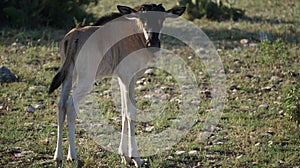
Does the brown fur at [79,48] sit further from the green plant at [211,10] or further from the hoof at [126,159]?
the green plant at [211,10]

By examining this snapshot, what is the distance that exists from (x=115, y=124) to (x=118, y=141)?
0.67 metres

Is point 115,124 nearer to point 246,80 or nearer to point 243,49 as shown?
point 246,80

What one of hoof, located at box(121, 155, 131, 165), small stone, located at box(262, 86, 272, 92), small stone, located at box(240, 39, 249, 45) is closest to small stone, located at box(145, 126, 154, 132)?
hoof, located at box(121, 155, 131, 165)

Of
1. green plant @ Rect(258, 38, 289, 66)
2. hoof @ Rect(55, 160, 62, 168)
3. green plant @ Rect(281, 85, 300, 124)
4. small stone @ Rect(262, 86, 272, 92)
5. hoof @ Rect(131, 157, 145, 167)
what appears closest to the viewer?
hoof @ Rect(55, 160, 62, 168)

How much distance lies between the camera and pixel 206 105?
386 inches

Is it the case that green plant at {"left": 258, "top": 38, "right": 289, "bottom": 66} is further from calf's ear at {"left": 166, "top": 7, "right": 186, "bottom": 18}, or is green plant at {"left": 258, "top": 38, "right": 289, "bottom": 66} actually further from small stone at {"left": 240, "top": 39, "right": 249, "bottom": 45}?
calf's ear at {"left": 166, "top": 7, "right": 186, "bottom": 18}

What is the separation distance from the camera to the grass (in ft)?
24.9

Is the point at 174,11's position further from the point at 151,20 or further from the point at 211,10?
the point at 211,10

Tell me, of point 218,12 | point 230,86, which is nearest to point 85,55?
point 230,86

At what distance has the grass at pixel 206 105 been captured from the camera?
7586 millimetres

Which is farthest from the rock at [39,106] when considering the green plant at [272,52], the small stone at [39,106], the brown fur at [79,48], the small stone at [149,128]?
the green plant at [272,52]

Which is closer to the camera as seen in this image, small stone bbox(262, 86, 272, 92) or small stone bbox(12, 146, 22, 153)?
small stone bbox(12, 146, 22, 153)

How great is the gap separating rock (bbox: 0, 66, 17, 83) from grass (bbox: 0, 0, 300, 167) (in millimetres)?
131

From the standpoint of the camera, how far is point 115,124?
8891 mm
